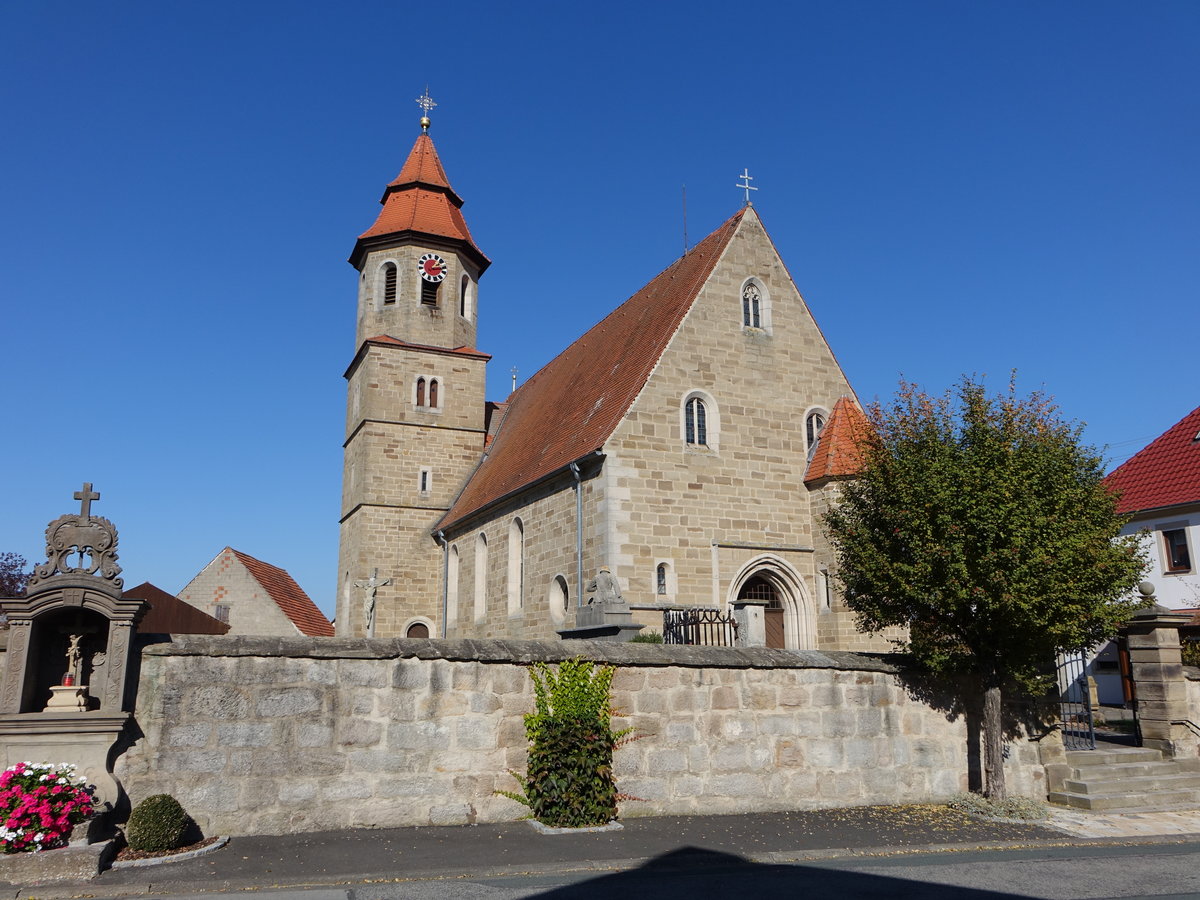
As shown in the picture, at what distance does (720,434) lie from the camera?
18.6m

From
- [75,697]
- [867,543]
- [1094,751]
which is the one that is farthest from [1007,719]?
[75,697]

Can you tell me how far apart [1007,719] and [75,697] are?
32.5 ft

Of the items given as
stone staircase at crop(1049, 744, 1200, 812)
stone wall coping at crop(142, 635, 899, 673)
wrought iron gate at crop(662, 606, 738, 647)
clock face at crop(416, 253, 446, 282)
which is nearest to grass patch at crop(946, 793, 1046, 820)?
stone staircase at crop(1049, 744, 1200, 812)

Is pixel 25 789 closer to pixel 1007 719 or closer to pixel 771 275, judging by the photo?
pixel 1007 719

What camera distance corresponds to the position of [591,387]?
22.3 m

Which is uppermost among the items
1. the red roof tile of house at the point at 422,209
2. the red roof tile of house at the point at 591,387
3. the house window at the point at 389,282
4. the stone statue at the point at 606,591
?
the red roof tile of house at the point at 422,209

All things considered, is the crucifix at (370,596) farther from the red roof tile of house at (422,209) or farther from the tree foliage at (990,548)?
the tree foliage at (990,548)

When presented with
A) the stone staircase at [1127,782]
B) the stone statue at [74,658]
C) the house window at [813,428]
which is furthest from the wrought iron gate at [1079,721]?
the stone statue at [74,658]

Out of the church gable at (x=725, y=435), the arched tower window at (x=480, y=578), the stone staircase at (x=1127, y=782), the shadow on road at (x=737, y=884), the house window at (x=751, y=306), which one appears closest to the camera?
the shadow on road at (x=737, y=884)

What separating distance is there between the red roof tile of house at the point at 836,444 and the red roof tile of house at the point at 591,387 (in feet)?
13.0

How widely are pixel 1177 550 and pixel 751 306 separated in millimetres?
12101

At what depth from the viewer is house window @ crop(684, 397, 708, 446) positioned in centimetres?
1847

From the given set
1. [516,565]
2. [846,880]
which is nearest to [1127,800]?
[846,880]

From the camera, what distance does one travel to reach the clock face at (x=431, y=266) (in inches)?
1193
